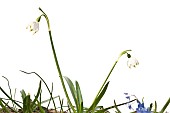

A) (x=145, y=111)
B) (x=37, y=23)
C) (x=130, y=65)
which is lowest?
(x=145, y=111)

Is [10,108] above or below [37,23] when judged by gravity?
below

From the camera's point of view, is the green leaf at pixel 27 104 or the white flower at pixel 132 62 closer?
the green leaf at pixel 27 104

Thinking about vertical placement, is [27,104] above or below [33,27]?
below

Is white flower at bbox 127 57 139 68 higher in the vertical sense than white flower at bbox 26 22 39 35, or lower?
lower

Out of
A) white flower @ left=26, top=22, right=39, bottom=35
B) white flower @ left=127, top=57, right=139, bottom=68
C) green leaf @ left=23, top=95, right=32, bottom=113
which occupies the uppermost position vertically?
white flower @ left=26, top=22, right=39, bottom=35

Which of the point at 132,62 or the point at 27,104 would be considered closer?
the point at 27,104

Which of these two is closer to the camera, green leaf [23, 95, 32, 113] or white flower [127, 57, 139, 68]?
green leaf [23, 95, 32, 113]

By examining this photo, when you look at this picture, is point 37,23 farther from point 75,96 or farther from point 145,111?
point 145,111

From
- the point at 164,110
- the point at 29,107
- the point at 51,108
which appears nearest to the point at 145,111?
the point at 164,110

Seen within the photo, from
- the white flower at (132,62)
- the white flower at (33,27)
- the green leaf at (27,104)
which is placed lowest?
the green leaf at (27,104)

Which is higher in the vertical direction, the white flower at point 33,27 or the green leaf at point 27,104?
the white flower at point 33,27

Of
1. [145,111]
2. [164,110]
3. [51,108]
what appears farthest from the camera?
[51,108]
